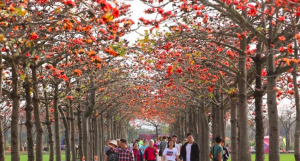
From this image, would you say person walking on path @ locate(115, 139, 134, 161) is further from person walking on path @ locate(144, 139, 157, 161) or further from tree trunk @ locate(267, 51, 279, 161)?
person walking on path @ locate(144, 139, 157, 161)

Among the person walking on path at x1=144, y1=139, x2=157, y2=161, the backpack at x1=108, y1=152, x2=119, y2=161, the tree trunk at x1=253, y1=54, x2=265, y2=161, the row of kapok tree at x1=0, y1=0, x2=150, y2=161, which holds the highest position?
the row of kapok tree at x1=0, y1=0, x2=150, y2=161

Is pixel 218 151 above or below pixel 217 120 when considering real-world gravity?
below

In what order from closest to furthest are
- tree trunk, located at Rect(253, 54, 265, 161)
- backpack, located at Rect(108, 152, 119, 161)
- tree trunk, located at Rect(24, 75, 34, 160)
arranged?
backpack, located at Rect(108, 152, 119, 161), tree trunk, located at Rect(253, 54, 265, 161), tree trunk, located at Rect(24, 75, 34, 160)

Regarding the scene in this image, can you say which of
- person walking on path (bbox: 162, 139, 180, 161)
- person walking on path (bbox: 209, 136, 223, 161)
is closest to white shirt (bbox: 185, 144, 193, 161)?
person walking on path (bbox: 162, 139, 180, 161)

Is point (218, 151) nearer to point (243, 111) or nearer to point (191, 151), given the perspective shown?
point (191, 151)

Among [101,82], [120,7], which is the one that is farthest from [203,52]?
[101,82]

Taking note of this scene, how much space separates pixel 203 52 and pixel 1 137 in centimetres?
691

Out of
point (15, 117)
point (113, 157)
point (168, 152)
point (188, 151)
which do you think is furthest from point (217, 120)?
point (113, 157)

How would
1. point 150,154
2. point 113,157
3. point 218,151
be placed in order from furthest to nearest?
point 150,154 < point 218,151 < point 113,157

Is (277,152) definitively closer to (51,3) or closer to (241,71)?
Answer: (241,71)

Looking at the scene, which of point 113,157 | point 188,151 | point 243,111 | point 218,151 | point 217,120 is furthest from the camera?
point 217,120

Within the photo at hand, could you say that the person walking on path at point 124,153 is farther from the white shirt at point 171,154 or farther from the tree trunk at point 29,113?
the tree trunk at point 29,113

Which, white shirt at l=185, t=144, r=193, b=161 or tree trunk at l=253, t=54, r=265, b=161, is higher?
tree trunk at l=253, t=54, r=265, b=161

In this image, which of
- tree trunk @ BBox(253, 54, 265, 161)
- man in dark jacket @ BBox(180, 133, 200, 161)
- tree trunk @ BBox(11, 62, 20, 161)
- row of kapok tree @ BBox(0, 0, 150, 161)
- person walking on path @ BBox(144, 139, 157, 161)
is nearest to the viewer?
row of kapok tree @ BBox(0, 0, 150, 161)
